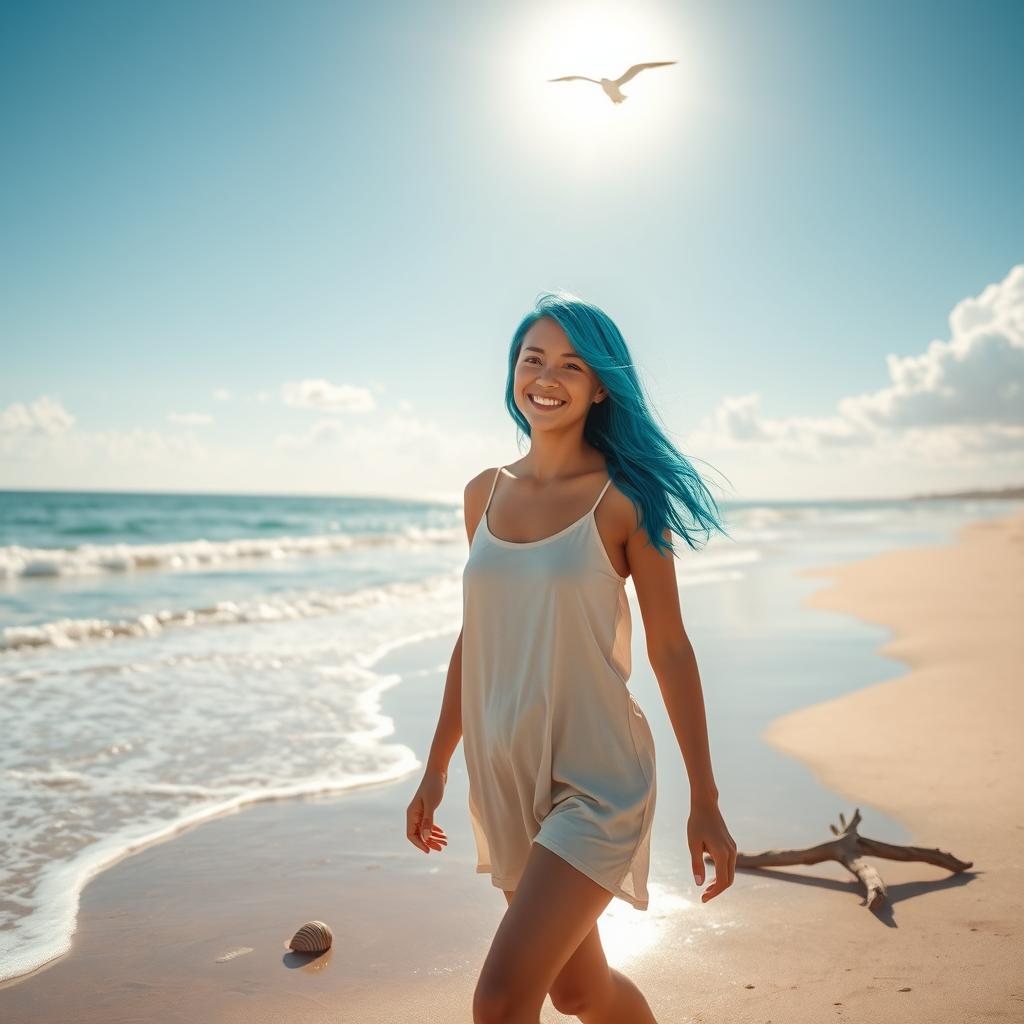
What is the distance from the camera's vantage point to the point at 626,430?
2.79 metres

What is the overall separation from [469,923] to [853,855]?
1.71m

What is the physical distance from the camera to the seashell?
369 centimetres

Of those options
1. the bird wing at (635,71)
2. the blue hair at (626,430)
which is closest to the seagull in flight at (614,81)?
the bird wing at (635,71)

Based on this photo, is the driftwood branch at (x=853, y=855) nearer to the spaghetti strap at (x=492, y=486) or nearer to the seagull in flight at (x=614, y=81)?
the spaghetti strap at (x=492, y=486)

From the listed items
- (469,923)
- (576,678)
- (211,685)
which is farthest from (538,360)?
(211,685)

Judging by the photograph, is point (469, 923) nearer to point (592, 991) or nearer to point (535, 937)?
point (592, 991)

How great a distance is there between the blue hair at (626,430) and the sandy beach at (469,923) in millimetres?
1741

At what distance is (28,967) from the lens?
361cm

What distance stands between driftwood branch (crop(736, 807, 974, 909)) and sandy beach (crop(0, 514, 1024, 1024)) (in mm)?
67

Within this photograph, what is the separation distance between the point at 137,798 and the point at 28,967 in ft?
6.54

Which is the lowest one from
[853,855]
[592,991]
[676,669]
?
[853,855]

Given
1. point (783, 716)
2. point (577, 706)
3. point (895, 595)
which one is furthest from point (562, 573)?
point (895, 595)

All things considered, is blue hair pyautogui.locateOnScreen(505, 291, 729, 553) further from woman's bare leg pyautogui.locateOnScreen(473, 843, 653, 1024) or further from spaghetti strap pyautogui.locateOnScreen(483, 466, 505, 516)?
woman's bare leg pyautogui.locateOnScreen(473, 843, 653, 1024)

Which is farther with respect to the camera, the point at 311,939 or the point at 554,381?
the point at 311,939
